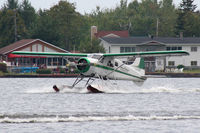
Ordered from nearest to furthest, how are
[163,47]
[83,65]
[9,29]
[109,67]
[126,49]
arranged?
[83,65] → [109,67] → [163,47] → [126,49] → [9,29]

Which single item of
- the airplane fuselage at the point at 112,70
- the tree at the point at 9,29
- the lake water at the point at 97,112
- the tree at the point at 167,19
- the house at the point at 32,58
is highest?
the tree at the point at 167,19

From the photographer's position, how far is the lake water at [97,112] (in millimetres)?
15703

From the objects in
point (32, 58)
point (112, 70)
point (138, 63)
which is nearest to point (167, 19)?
point (32, 58)

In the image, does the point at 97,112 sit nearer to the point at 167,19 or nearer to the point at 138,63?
the point at 138,63

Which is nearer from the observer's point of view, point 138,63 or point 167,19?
point 138,63

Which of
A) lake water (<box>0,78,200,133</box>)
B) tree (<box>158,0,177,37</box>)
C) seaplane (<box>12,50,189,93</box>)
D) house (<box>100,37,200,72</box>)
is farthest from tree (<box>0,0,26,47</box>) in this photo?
lake water (<box>0,78,200,133</box>)

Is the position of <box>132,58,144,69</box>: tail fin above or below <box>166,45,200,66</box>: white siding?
below

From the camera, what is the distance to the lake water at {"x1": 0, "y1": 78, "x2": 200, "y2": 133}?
15703 mm

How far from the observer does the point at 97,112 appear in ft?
63.5

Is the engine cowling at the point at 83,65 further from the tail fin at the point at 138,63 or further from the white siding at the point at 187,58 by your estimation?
the white siding at the point at 187,58

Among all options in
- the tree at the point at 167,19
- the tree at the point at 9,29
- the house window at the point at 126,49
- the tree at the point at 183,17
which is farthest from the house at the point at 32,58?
the tree at the point at 167,19

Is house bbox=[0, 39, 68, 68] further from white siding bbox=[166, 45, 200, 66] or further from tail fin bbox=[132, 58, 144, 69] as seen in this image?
tail fin bbox=[132, 58, 144, 69]

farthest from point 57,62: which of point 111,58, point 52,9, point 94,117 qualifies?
point 94,117

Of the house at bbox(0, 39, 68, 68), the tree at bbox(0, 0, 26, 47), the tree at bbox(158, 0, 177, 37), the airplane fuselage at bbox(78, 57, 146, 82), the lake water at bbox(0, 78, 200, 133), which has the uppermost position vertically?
the tree at bbox(158, 0, 177, 37)
